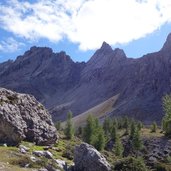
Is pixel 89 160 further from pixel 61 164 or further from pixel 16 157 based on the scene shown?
pixel 16 157

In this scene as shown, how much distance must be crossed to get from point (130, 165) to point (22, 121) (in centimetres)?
2637

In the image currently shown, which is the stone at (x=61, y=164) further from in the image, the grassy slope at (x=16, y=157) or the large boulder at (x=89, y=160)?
the grassy slope at (x=16, y=157)

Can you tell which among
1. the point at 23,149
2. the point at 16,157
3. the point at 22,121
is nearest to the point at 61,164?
the point at 23,149

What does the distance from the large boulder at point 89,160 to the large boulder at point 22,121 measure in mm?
14917

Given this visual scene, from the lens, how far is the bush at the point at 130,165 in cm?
5153

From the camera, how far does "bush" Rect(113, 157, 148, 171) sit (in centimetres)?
5153

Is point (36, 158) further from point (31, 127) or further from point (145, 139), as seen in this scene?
point (145, 139)

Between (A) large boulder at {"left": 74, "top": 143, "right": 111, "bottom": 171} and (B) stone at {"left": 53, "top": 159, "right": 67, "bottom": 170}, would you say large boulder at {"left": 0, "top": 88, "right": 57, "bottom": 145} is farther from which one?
(A) large boulder at {"left": 74, "top": 143, "right": 111, "bottom": 171}

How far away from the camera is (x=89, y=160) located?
182 ft

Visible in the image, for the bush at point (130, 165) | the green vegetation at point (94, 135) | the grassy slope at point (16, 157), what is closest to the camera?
the grassy slope at point (16, 157)

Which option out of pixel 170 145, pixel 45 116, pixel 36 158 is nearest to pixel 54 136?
pixel 45 116

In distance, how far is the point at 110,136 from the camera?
161250mm

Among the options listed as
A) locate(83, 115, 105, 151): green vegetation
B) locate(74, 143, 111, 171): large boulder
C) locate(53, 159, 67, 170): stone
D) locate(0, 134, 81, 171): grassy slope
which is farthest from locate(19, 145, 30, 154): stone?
locate(83, 115, 105, 151): green vegetation

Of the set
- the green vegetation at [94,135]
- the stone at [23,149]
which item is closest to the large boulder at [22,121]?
the stone at [23,149]
